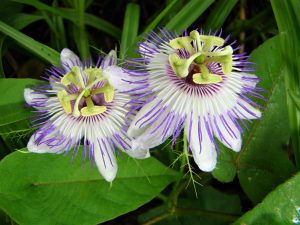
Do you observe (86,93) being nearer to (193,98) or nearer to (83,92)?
(83,92)

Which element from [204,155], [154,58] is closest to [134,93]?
[154,58]

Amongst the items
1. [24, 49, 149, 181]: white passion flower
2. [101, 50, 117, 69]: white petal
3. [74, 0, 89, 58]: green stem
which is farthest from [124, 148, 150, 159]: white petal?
[74, 0, 89, 58]: green stem

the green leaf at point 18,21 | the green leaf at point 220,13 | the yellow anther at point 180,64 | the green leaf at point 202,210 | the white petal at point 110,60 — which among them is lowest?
the green leaf at point 202,210

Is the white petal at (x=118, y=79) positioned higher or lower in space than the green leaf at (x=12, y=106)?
higher

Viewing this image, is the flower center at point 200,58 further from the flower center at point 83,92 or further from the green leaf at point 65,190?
the green leaf at point 65,190

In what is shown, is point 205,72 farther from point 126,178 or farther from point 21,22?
point 21,22

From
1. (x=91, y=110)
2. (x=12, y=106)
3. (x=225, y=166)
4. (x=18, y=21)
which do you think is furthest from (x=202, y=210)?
(x=18, y=21)

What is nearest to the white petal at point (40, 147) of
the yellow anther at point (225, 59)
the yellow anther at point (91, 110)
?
the yellow anther at point (91, 110)
